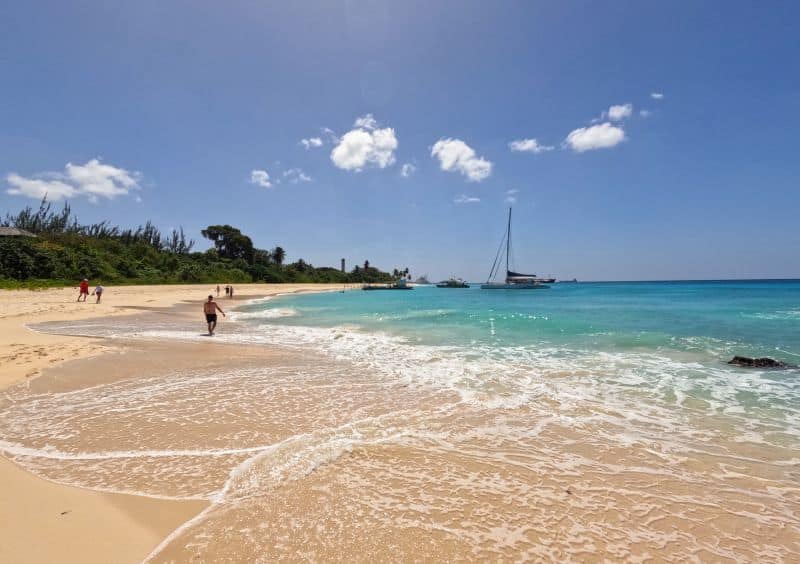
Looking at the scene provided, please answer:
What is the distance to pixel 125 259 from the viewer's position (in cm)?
5788

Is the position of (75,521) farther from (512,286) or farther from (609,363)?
(512,286)

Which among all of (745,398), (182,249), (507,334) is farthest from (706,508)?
(182,249)

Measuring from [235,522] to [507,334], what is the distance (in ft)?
49.2

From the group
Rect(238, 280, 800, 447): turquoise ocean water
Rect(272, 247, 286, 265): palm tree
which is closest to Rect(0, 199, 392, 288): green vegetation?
Rect(272, 247, 286, 265): palm tree

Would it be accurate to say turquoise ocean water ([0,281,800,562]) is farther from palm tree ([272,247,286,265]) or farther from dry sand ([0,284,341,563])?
palm tree ([272,247,286,265])

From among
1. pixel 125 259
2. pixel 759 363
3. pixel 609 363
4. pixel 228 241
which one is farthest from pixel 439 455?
pixel 228 241

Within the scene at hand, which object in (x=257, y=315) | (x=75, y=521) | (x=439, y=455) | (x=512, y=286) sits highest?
(x=512, y=286)

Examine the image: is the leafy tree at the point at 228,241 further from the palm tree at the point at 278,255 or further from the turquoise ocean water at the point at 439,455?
the turquoise ocean water at the point at 439,455

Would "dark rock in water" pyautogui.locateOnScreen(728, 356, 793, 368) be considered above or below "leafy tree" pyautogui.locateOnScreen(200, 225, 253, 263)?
below

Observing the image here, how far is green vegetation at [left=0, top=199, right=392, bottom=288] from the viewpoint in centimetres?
4194

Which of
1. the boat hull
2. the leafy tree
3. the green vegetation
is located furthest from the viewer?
the leafy tree

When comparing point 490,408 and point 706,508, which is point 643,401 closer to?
point 490,408

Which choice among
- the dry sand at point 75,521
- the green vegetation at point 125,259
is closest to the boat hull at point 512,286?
the green vegetation at point 125,259

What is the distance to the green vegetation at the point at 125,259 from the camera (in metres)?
41.9
